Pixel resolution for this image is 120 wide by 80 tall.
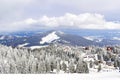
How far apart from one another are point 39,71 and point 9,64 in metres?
15.8

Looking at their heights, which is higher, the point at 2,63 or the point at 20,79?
the point at 20,79

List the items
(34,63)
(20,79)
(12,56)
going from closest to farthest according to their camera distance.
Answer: (20,79)
(34,63)
(12,56)

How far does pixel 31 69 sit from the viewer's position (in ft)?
→ 490

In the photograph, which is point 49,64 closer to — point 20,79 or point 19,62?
point 19,62

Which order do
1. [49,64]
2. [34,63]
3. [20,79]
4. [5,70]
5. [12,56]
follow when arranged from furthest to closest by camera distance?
[12,56] → [49,64] → [34,63] → [5,70] → [20,79]

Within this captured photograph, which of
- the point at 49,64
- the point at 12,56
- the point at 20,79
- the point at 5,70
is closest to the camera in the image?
the point at 20,79

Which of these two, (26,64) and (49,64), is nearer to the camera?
(26,64)

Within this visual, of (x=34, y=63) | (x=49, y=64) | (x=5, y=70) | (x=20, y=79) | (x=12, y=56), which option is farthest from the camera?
(x=12, y=56)

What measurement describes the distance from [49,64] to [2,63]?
29.3m

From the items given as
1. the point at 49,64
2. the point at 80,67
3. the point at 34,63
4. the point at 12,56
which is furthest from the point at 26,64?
the point at 12,56

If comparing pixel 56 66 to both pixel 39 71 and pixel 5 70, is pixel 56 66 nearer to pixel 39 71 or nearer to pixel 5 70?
pixel 39 71

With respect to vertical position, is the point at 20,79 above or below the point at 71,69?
above

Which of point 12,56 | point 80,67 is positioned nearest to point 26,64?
point 80,67

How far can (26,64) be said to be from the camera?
497ft
